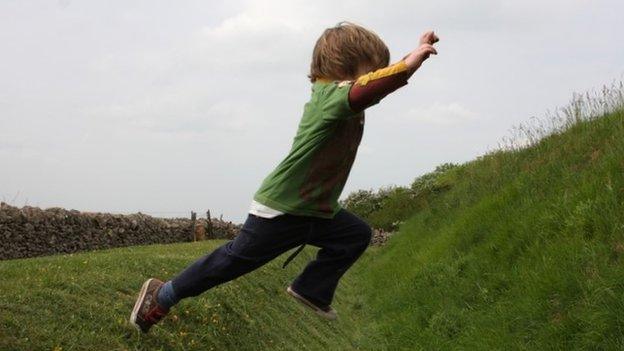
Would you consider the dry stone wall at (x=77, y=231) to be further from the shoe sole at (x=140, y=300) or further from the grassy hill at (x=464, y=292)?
the shoe sole at (x=140, y=300)

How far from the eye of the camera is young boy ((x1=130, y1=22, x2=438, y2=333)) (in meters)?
4.26

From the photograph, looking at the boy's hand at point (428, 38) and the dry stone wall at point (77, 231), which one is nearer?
the boy's hand at point (428, 38)

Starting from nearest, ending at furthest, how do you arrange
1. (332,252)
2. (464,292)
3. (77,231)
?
(332,252) < (464,292) < (77,231)

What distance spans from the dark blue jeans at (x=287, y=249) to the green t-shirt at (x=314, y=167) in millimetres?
124

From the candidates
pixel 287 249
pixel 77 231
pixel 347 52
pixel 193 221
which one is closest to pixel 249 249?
pixel 287 249

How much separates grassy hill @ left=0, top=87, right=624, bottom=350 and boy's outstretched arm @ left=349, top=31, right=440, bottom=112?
2432mm

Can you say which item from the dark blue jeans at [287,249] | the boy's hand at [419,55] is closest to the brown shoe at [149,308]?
the dark blue jeans at [287,249]

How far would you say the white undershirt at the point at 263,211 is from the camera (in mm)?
4430

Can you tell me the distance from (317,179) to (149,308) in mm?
1644

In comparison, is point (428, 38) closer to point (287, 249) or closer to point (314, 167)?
point (314, 167)

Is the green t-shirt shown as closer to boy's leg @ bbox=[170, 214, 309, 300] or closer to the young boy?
the young boy

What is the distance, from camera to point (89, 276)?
6.66m

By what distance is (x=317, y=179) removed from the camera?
4402 millimetres

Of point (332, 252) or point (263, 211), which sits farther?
point (332, 252)
